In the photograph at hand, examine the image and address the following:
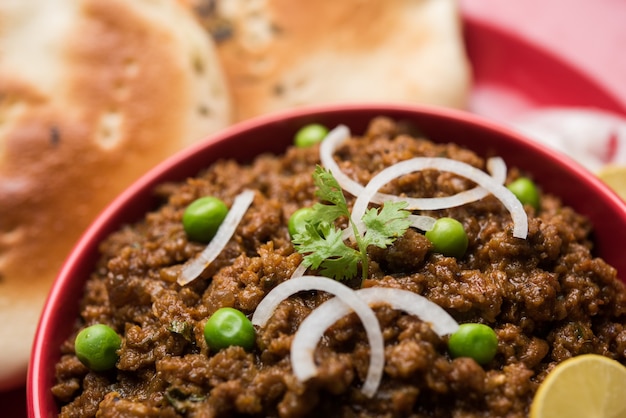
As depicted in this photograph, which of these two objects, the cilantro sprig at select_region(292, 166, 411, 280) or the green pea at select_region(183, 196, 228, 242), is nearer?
the cilantro sprig at select_region(292, 166, 411, 280)

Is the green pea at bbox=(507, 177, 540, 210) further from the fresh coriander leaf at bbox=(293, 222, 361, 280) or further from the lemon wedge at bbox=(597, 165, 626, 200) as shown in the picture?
the fresh coriander leaf at bbox=(293, 222, 361, 280)

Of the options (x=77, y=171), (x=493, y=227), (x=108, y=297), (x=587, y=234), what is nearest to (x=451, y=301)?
(x=493, y=227)

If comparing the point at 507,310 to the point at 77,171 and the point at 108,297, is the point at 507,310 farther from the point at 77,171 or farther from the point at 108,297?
the point at 77,171

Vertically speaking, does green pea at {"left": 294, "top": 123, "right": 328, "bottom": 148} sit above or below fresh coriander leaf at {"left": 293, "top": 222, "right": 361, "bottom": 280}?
above

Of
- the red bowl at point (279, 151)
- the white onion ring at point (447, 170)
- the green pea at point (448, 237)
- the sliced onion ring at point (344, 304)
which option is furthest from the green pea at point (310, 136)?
the sliced onion ring at point (344, 304)

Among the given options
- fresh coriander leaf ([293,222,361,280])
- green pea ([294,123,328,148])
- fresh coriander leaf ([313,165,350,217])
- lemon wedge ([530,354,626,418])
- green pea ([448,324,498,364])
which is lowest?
lemon wedge ([530,354,626,418])

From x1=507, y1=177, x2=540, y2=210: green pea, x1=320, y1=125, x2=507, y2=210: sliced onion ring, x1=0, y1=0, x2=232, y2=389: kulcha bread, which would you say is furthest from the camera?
x1=0, y1=0, x2=232, y2=389: kulcha bread

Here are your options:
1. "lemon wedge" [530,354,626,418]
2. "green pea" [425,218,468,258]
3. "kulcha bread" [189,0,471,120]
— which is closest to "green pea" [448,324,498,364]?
"lemon wedge" [530,354,626,418]
